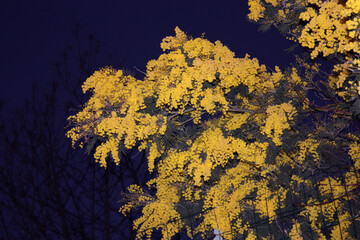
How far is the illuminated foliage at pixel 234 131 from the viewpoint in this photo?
636 centimetres

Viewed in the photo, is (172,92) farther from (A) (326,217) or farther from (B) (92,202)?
(B) (92,202)

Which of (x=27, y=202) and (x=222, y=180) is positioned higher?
(x=27, y=202)

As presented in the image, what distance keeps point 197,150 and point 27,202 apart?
7.11 meters

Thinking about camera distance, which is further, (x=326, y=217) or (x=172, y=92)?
(x=326, y=217)

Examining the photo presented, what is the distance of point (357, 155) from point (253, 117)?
2096mm

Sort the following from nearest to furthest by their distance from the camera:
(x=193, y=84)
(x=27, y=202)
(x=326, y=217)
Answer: (x=193, y=84) → (x=326, y=217) → (x=27, y=202)

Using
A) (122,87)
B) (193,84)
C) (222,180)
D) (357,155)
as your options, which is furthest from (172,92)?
(357,155)

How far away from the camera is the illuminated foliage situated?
20.9ft

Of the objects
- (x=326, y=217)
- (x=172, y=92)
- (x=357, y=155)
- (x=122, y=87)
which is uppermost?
(x=122, y=87)

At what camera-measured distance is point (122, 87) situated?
21.9 ft

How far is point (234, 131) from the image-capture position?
8227 mm

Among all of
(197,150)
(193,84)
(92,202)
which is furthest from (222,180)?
(92,202)

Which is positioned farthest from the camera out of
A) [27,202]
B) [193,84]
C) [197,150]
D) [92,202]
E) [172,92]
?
[92,202]

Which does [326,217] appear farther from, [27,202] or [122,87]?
[27,202]
